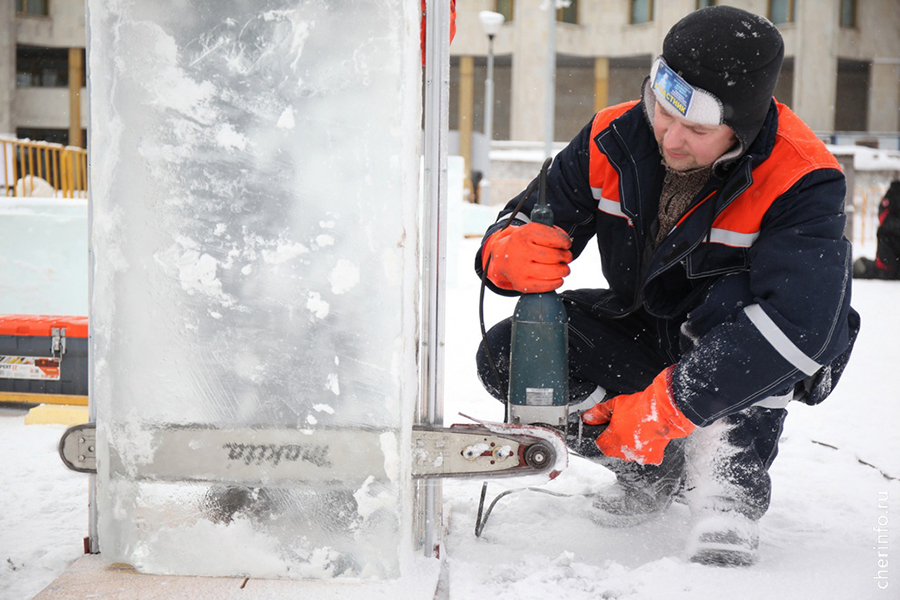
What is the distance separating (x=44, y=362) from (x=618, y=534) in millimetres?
2311

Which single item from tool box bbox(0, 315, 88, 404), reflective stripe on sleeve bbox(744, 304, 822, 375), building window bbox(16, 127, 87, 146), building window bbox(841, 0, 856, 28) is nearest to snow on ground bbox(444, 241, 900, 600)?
reflective stripe on sleeve bbox(744, 304, 822, 375)

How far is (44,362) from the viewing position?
2.97m

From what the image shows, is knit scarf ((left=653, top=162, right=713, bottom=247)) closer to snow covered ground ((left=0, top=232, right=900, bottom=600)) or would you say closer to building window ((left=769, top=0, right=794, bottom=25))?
snow covered ground ((left=0, top=232, right=900, bottom=600))

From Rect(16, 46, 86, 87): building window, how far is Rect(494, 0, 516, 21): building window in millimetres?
13611

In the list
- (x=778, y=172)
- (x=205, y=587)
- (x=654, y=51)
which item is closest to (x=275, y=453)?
(x=205, y=587)

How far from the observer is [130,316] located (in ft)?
5.08

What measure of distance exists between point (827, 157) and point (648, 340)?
27.2 inches

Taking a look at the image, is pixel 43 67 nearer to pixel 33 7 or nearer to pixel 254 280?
pixel 33 7

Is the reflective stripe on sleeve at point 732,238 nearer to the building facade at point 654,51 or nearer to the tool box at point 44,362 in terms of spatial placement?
the tool box at point 44,362

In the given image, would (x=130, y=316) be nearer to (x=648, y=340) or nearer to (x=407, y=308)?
(x=407, y=308)

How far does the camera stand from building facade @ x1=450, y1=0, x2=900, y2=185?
22.4 meters

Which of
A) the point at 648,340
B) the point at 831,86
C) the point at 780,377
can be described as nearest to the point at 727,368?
the point at 780,377

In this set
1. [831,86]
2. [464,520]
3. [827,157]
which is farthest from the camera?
[831,86]

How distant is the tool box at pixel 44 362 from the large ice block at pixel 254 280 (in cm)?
156
